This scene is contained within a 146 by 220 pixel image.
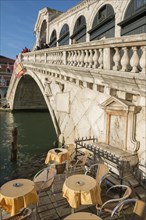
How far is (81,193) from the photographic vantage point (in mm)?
4699

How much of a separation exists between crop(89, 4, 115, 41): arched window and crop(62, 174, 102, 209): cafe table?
30.1 feet

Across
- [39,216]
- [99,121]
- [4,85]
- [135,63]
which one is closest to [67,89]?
[99,121]

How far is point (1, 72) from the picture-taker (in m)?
53.4

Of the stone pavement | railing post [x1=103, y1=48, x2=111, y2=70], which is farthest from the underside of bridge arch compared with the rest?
the stone pavement

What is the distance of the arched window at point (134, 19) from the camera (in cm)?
968

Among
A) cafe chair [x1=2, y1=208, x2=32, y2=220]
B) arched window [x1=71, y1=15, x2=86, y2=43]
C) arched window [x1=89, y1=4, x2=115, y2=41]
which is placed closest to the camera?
cafe chair [x1=2, y1=208, x2=32, y2=220]

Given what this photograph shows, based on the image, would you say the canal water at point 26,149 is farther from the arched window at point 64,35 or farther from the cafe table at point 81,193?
the arched window at point 64,35

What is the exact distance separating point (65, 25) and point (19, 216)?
54.5 feet

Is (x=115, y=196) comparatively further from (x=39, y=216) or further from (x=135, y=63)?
(x=135, y=63)

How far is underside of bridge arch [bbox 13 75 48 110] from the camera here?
31.5 m

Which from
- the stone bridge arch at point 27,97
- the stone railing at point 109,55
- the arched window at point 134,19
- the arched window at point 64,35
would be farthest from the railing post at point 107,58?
the stone bridge arch at point 27,97

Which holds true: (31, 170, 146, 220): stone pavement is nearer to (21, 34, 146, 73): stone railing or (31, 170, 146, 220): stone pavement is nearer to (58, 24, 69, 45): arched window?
(21, 34, 146, 73): stone railing

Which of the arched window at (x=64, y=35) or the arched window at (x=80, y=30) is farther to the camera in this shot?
the arched window at (x=64, y=35)

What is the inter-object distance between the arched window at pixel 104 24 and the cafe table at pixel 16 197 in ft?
31.6
